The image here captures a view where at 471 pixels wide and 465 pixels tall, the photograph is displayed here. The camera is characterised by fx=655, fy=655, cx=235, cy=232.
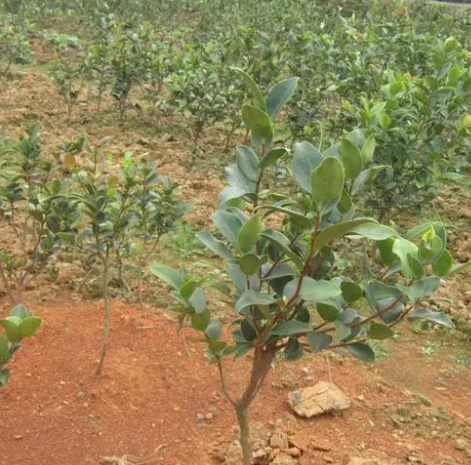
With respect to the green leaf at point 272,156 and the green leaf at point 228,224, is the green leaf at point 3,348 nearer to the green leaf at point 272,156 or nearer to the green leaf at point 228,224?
the green leaf at point 228,224

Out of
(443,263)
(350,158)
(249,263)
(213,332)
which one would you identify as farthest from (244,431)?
(350,158)

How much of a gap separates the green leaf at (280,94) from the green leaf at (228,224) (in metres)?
0.28

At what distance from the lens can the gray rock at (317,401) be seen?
9.41ft

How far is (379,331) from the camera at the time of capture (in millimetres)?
1717

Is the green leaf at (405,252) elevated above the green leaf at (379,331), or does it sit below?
Answer: above

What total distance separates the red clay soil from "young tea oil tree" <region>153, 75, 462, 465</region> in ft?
2.93

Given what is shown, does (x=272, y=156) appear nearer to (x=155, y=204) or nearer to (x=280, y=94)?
(x=280, y=94)

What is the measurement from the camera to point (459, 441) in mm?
2900

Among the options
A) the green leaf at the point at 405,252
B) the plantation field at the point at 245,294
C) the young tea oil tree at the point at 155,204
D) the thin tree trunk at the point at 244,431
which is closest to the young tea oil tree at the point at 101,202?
the plantation field at the point at 245,294

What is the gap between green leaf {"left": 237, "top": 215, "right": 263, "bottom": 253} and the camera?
1.53 metres

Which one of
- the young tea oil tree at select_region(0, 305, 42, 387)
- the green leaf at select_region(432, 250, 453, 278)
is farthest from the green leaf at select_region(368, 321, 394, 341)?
the young tea oil tree at select_region(0, 305, 42, 387)

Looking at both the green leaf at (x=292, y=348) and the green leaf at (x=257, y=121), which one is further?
the green leaf at (x=292, y=348)

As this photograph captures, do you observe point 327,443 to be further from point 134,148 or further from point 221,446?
point 134,148

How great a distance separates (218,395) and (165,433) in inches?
14.0
